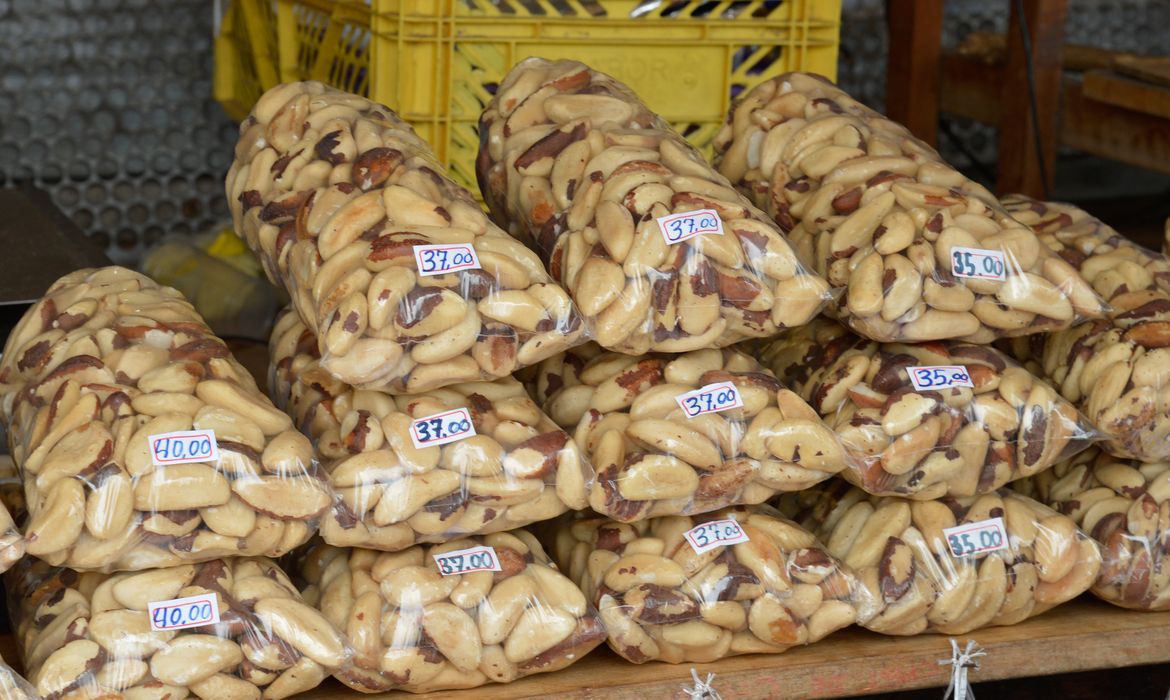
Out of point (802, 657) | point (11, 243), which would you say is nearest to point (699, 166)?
point (802, 657)

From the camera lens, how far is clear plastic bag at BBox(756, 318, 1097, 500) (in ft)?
4.40

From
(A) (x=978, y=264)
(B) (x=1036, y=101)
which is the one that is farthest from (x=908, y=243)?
(B) (x=1036, y=101)

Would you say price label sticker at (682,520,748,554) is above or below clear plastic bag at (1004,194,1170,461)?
below

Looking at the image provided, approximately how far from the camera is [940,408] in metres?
1.35

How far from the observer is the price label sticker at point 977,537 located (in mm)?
1380

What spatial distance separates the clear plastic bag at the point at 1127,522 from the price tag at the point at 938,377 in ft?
0.76

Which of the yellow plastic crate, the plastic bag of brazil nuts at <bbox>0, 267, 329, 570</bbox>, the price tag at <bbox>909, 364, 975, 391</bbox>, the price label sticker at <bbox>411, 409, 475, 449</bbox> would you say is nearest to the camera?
the plastic bag of brazil nuts at <bbox>0, 267, 329, 570</bbox>

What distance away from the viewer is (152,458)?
1161 mm

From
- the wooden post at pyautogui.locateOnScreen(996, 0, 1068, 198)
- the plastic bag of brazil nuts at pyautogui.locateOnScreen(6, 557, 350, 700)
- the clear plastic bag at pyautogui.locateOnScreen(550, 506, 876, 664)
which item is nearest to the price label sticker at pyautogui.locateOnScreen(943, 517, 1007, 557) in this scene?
the clear plastic bag at pyautogui.locateOnScreen(550, 506, 876, 664)

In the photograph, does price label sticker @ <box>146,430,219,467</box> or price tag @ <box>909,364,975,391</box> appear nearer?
price label sticker @ <box>146,430,219,467</box>

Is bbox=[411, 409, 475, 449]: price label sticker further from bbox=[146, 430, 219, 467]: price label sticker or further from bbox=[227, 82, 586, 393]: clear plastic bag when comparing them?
bbox=[146, 430, 219, 467]: price label sticker

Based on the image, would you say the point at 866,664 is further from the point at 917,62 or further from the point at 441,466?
the point at 917,62

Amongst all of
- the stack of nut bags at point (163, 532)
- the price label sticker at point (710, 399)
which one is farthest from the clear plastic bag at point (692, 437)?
the stack of nut bags at point (163, 532)

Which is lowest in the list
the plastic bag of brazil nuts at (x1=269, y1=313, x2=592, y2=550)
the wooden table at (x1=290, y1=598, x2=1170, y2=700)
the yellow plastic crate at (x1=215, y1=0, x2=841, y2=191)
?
the wooden table at (x1=290, y1=598, x2=1170, y2=700)
